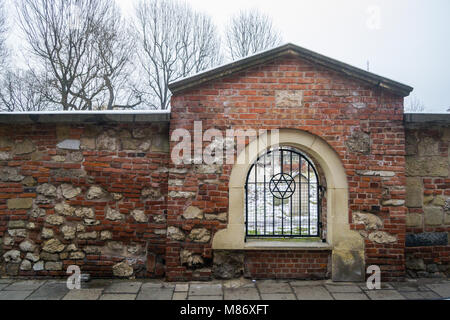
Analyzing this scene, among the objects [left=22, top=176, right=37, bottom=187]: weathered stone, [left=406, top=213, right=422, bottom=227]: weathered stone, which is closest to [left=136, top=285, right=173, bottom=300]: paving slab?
[left=22, top=176, right=37, bottom=187]: weathered stone

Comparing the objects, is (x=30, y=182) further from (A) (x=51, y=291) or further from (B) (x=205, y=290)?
(B) (x=205, y=290)

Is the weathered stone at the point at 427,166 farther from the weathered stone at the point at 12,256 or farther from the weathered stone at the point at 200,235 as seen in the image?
the weathered stone at the point at 12,256

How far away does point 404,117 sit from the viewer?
4137mm

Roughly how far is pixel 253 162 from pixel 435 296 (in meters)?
2.75

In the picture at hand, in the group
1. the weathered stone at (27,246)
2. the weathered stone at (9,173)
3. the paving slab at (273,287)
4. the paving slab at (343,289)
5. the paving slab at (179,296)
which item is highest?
the weathered stone at (9,173)

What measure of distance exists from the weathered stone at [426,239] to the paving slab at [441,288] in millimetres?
545

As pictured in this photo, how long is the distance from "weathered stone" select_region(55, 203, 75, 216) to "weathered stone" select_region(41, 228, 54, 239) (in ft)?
0.92

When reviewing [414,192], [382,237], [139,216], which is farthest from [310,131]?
[139,216]

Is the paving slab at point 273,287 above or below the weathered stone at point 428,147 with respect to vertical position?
below

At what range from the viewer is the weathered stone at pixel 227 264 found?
4.10 metres

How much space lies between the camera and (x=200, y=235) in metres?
4.06

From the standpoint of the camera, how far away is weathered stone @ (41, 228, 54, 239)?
4.23 m

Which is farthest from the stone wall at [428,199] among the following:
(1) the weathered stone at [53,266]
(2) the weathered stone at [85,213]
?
(1) the weathered stone at [53,266]

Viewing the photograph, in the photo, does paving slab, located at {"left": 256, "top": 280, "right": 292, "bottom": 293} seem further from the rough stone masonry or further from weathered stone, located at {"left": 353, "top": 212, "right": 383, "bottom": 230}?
weathered stone, located at {"left": 353, "top": 212, "right": 383, "bottom": 230}
